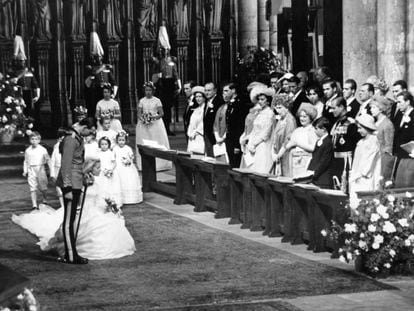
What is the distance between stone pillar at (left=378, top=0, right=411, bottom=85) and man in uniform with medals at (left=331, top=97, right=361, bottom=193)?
3.83m

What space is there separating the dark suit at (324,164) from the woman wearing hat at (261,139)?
267 cm

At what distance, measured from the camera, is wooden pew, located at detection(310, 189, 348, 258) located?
15.1m

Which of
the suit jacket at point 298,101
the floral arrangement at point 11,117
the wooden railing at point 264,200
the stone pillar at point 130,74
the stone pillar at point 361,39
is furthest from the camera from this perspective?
the stone pillar at point 130,74

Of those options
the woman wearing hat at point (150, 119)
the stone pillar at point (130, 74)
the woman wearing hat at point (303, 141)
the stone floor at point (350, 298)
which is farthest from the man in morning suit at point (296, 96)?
the stone pillar at point (130, 74)

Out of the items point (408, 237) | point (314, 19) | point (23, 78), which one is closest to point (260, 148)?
point (408, 237)

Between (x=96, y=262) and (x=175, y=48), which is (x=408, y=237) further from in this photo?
(x=175, y=48)

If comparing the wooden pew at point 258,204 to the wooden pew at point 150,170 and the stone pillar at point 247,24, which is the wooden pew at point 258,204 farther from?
the stone pillar at point 247,24

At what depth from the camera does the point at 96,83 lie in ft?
103


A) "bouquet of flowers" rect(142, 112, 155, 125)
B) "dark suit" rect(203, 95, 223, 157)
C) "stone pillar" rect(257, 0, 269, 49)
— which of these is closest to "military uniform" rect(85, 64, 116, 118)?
"bouquet of flowers" rect(142, 112, 155, 125)

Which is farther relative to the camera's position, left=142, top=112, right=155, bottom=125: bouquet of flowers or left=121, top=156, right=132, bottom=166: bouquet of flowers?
left=142, top=112, right=155, bottom=125: bouquet of flowers

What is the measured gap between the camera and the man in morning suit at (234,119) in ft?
68.8

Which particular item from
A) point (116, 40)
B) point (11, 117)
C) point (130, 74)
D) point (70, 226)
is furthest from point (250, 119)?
point (116, 40)

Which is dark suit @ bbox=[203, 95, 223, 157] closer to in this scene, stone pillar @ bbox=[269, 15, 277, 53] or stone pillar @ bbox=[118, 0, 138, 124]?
stone pillar @ bbox=[118, 0, 138, 124]

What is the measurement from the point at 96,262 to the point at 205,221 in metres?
3.59
